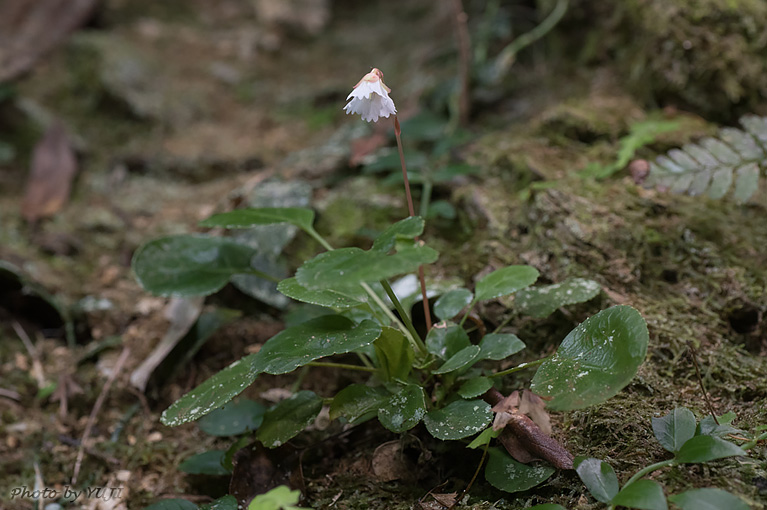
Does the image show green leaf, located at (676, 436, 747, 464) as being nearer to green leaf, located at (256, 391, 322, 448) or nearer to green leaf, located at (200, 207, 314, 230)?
green leaf, located at (256, 391, 322, 448)

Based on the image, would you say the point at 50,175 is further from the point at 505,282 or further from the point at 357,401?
the point at 505,282

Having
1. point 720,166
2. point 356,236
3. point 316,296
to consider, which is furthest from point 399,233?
point 720,166

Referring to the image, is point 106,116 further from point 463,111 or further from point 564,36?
point 564,36

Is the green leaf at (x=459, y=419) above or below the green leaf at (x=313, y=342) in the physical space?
below

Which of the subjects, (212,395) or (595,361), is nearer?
(595,361)

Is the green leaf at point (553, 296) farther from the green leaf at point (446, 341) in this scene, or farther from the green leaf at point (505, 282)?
the green leaf at point (446, 341)

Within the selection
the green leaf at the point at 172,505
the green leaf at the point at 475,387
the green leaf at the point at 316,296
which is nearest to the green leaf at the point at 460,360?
the green leaf at the point at 475,387
